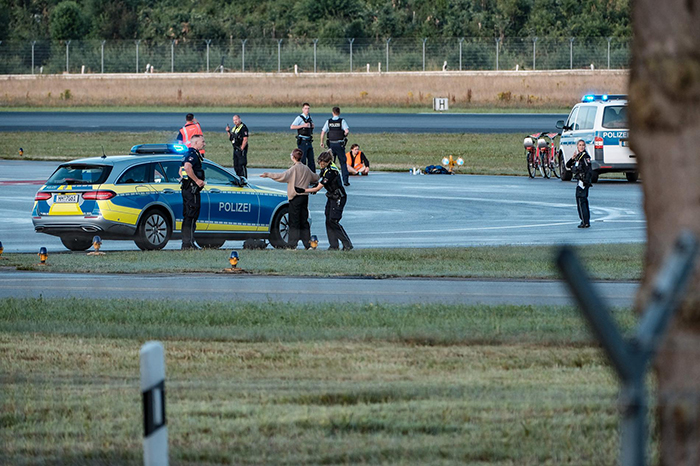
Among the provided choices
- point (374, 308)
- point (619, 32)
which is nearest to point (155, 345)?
point (374, 308)

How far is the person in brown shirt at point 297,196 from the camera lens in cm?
1831

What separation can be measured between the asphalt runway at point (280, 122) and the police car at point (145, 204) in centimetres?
2782

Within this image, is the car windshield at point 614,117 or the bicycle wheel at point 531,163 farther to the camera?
the bicycle wheel at point 531,163

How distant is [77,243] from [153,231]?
4.89 feet

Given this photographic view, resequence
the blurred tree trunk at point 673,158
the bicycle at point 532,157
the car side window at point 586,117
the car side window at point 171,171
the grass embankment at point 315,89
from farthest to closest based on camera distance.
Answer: the grass embankment at point 315,89 < the bicycle at point 532,157 < the car side window at point 586,117 < the car side window at point 171,171 < the blurred tree trunk at point 673,158

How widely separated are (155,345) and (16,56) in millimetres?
73959

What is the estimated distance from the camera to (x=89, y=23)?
95.2 m

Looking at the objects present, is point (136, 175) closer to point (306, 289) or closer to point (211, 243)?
point (211, 243)

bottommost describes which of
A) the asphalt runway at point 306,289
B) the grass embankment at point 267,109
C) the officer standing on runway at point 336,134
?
the asphalt runway at point 306,289

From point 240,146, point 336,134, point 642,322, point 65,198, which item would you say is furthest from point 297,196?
point 642,322

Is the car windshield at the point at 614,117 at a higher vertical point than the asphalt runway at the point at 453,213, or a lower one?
higher

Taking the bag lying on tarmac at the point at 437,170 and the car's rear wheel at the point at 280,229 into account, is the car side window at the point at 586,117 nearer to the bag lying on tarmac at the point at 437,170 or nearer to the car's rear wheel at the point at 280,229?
the bag lying on tarmac at the point at 437,170

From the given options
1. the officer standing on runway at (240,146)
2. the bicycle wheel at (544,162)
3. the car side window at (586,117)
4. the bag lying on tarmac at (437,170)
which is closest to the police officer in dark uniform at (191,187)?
the officer standing on runway at (240,146)

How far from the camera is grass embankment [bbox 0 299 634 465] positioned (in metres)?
6.12
